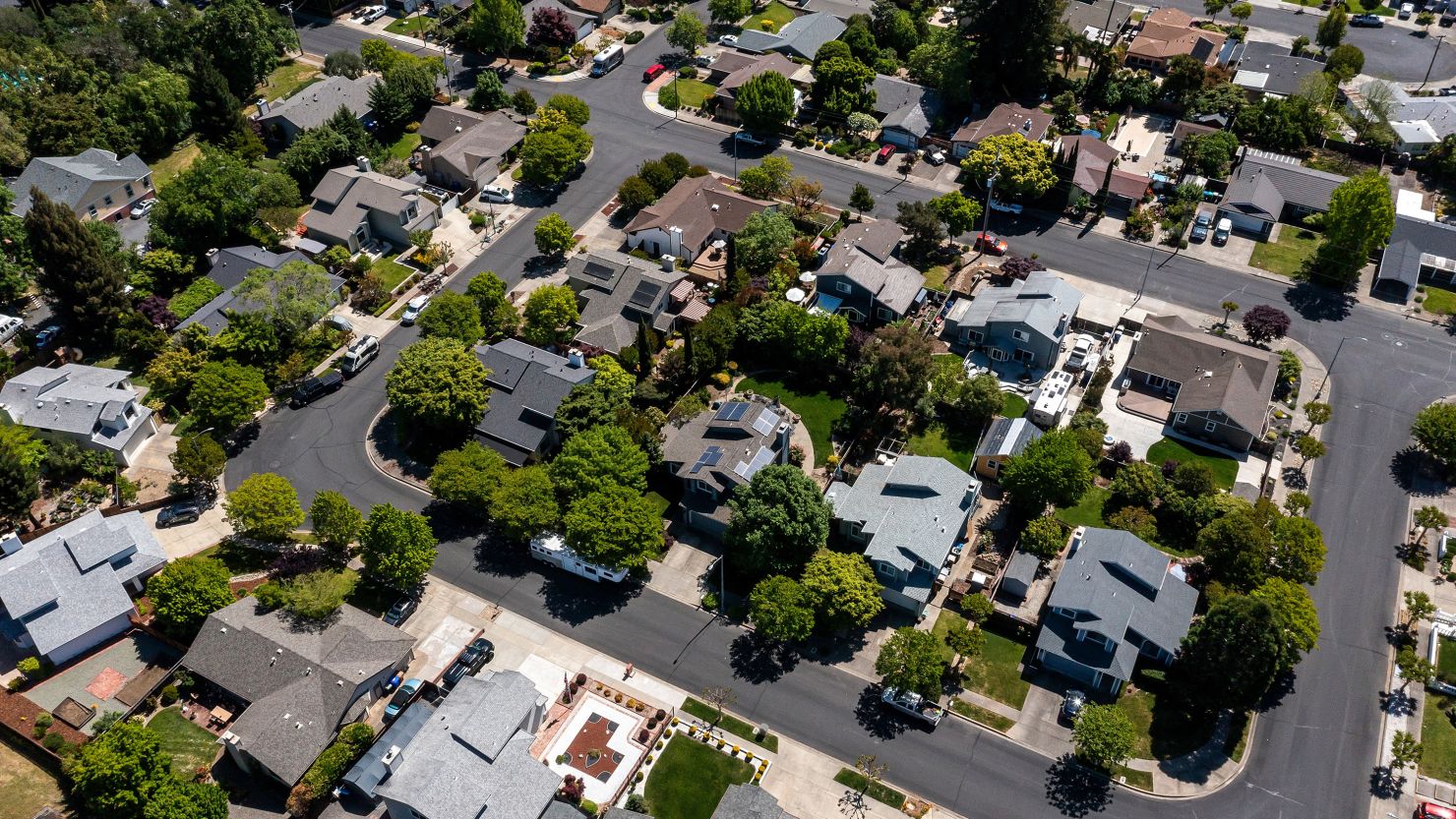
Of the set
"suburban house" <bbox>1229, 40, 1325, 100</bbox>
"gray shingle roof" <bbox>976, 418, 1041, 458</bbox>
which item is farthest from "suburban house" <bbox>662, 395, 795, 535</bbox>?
"suburban house" <bbox>1229, 40, 1325, 100</bbox>

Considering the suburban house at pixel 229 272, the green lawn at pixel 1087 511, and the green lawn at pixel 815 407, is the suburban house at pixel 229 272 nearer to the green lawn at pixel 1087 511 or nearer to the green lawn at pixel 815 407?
the green lawn at pixel 815 407

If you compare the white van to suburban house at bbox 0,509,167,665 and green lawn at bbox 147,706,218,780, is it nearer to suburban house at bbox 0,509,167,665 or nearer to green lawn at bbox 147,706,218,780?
suburban house at bbox 0,509,167,665

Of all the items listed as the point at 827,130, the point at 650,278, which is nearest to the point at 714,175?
the point at 827,130

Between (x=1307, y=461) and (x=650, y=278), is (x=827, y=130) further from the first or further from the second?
(x=1307, y=461)

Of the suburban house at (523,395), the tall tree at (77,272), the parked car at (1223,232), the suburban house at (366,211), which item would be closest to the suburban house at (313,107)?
the suburban house at (366,211)

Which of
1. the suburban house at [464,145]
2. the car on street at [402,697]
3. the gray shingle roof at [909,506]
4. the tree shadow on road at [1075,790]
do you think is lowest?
the tree shadow on road at [1075,790]

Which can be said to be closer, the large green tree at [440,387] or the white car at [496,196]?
the large green tree at [440,387]
